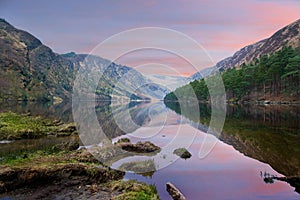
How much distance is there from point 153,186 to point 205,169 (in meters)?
6.79

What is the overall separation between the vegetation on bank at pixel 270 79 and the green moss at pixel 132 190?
97.6 m

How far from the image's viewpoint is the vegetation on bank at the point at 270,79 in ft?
372

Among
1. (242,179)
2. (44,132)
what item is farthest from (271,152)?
(44,132)

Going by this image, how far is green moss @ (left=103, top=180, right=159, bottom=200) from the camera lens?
15.4m

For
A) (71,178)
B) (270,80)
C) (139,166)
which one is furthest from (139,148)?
(270,80)

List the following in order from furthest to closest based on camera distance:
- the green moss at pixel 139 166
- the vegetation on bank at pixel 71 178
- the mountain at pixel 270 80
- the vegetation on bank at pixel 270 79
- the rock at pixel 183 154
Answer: the mountain at pixel 270 80 < the vegetation on bank at pixel 270 79 < the rock at pixel 183 154 < the green moss at pixel 139 166 < the vegetation on bank at pixel 71 178

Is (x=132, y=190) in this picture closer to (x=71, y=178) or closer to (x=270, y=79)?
(x=71, y=178)

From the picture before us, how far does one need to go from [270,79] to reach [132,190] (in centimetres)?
11963

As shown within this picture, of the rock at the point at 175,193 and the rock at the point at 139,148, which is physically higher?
the rock at the point at 139,148

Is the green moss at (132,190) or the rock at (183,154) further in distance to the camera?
the rock at (183,154)

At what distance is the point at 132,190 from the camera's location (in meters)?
16.7

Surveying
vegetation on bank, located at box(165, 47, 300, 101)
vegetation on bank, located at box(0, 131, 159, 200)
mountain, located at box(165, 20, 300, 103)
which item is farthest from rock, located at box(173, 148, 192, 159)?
vegetation on bank, located at box(165, 47, 300, 101)

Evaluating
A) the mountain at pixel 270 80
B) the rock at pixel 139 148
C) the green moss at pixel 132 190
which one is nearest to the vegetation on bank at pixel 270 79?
the mountain at pixel 270 80

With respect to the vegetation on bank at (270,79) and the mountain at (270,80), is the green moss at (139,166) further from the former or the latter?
the vegetation on bank at (270,79)
